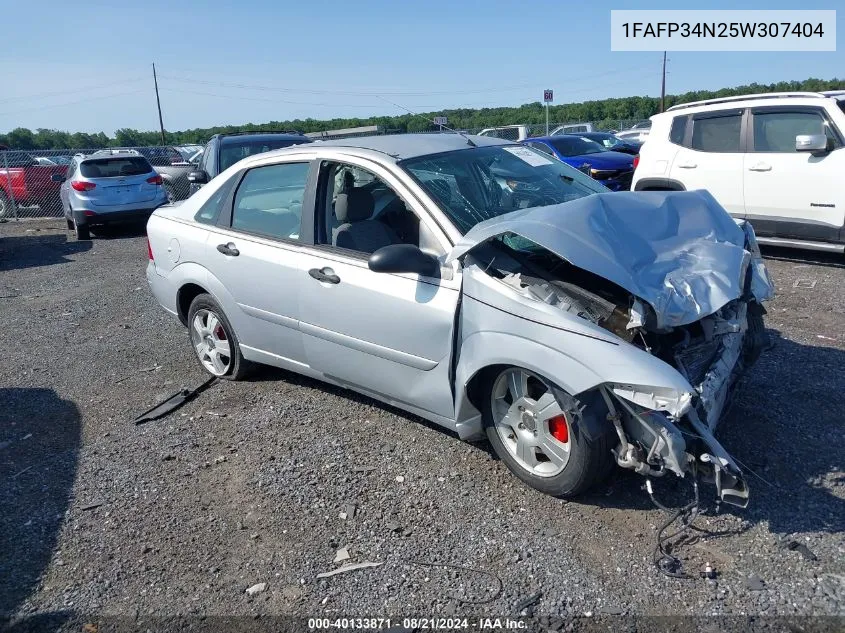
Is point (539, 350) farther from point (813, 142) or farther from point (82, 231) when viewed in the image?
point (82, 231)

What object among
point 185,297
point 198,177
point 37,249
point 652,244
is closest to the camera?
point 652,244

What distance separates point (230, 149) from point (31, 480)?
751cm

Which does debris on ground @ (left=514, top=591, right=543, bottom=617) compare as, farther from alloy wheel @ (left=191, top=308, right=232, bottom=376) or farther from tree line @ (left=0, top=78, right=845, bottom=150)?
tree line @ (left=0, top=78, right=845, bottom=150)

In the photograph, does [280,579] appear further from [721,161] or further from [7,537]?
[721,161]

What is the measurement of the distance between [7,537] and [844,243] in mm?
8035

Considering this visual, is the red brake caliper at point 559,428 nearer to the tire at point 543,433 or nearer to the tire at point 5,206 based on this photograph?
the tire at point 543,433

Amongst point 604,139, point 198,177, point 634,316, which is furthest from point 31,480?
point 604,139

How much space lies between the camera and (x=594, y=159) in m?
14.0

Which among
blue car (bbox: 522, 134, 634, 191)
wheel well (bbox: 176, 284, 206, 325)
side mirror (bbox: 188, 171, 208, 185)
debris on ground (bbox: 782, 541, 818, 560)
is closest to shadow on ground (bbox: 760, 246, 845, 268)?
blue car (bbox: 522, 134, 634, 191)

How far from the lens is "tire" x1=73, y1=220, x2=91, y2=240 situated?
47.2 feet

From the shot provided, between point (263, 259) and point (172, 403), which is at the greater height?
point (263, 259)

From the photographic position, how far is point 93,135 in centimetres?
5344

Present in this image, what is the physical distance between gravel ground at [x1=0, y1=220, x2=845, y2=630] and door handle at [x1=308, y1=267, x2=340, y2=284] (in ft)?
3.18

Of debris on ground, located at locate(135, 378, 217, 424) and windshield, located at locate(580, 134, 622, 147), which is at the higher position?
windshield, located at locate(580, 134, 622, 147)
